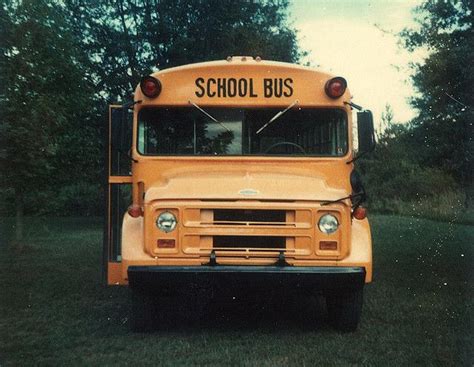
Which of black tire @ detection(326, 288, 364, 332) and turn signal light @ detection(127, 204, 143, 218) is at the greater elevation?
turn signal light @ detection(127, 204, 143, 218)

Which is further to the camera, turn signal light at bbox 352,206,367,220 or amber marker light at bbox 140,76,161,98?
amber marker light at bbox 140,76,161,98

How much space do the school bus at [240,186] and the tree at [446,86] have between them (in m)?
3.29

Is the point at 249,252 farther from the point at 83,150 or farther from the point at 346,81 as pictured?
the point at 83,150

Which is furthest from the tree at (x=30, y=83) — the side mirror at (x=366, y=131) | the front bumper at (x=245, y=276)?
the side mirror at (x=366, y=131)

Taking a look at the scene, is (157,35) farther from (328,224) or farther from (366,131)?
(328,224)

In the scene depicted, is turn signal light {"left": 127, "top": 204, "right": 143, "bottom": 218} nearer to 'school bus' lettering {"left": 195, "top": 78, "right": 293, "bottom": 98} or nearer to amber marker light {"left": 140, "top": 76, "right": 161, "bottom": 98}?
amber marker light {"left": 140, "top": 76, "right": 161, "bottom": 98}

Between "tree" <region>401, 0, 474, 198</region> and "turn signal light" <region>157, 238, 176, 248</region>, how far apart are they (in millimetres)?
5068

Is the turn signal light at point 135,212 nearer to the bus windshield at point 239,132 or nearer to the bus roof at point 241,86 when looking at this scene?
the bus windshield at point 239,132

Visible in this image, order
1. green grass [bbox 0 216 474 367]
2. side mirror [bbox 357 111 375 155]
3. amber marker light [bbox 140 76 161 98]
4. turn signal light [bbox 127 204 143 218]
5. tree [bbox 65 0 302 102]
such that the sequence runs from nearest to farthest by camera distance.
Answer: green grass [bbox 0 216 474 367], turn signal light [bbox 127 204 143 218], side mirror [bbox 357 111 375 155], amber marker light [bbox 140 76 161 98], tree [bbox 65 0 302 102]

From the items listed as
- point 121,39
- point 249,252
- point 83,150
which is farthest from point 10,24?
point 121,39

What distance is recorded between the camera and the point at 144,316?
648cm

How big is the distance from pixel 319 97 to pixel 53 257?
28.3 ft

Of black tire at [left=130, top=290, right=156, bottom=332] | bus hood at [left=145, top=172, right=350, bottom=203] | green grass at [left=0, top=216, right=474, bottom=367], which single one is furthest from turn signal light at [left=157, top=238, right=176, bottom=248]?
green grass at [left=0, top=216, right=474, bottom=367]

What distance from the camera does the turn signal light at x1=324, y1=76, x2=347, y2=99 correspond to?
22.3ft
